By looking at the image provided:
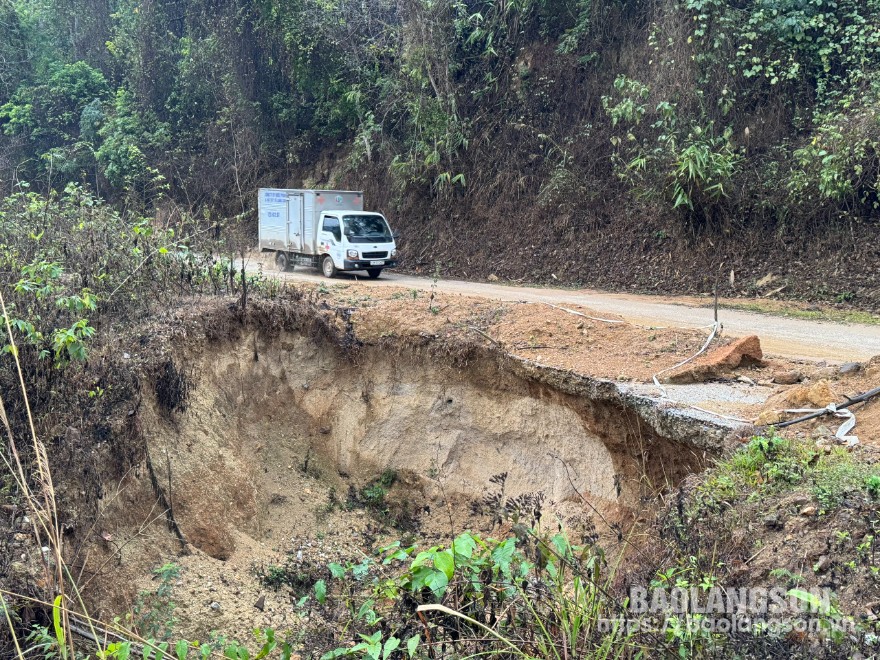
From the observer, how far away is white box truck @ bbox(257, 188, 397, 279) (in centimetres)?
1884

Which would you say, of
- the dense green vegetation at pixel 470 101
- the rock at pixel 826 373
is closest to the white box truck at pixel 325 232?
the dense green vegetation at pixel 470 101

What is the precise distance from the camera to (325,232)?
1927 cm

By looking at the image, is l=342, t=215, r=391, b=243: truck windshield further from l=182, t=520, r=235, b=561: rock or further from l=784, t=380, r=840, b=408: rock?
l=784, t=380, r=840, b=408: rock

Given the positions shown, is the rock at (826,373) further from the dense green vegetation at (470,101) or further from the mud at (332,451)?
the dense green vegetation at (470,101)

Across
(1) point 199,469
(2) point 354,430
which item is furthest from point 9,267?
(2) point 354,430

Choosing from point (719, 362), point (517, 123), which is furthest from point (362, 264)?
point (719, 362)

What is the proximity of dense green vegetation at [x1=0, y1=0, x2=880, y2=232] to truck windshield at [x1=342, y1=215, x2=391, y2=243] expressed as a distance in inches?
125

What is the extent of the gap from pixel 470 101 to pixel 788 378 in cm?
1721

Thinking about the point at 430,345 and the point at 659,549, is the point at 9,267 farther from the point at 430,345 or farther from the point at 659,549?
the point at 659,549

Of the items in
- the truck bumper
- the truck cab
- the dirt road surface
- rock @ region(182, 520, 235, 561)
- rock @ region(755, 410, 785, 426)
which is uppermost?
the truck cab

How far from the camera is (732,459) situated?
5.60m

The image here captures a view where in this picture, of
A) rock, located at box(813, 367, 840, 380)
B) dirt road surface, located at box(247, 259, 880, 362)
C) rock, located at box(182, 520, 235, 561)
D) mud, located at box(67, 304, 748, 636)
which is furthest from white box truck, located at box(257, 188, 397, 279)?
rock, located at box(813, 367, 840, 380)

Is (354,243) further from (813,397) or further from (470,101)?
(813,397)

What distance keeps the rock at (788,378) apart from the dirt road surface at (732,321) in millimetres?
1833
